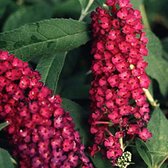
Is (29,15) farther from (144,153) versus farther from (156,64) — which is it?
(144,153)

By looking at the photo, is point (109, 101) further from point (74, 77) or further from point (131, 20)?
point (74, 77)

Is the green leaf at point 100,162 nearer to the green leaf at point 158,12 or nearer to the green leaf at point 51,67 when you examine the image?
the green leaf at point 51,67

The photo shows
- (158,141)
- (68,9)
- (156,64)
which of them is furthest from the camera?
(68,9)

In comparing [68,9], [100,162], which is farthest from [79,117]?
[68,9]

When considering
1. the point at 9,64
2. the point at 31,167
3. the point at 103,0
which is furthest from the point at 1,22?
the point at 31,167

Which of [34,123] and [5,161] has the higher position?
[34,123]

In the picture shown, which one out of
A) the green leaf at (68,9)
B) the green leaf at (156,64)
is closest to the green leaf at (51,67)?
the green leaf at (156,64)
